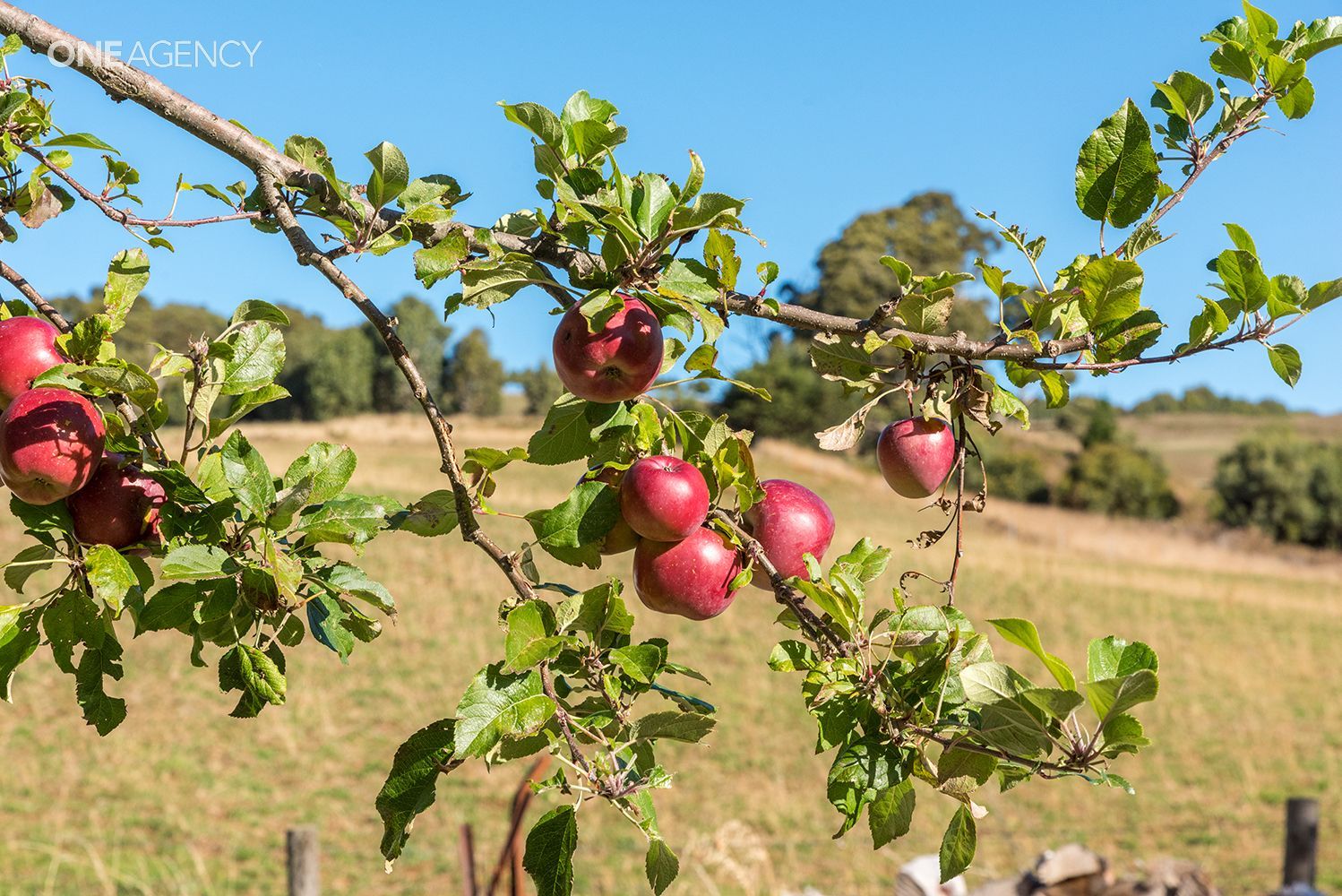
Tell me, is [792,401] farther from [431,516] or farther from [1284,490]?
[431,516]

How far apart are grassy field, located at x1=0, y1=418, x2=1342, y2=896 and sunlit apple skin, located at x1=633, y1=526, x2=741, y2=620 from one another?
291cm

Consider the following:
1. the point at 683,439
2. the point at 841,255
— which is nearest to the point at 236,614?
the point at 683,439

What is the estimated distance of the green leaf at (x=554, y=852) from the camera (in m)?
0.91

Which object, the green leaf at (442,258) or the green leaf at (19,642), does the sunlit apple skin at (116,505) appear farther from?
the green leaf at (442,258)

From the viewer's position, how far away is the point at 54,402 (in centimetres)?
93

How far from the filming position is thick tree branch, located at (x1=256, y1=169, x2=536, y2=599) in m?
0.94

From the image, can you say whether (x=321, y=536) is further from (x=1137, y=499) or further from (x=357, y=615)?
(x=1137, y=499)

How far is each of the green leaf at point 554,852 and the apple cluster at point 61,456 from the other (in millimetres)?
450

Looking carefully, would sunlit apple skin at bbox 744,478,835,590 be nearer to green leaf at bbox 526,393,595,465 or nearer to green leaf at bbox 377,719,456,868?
green leaf at bbox 526,393,595,465

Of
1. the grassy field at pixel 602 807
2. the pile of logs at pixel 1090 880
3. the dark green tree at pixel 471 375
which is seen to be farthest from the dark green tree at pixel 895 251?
the pile of logs at pixel 1090 880

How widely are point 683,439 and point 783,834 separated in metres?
6.27

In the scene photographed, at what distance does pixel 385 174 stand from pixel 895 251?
23.2 meters

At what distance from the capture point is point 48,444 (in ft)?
2.97

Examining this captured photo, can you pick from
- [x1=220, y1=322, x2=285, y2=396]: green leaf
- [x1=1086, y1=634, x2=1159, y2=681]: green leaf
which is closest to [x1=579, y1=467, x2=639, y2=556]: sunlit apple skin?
[x1=220, y1=322, x2=285, y2=396]: green leaf
